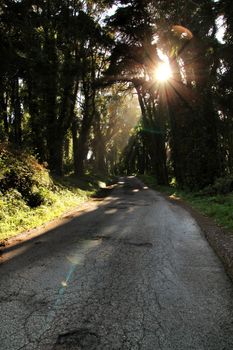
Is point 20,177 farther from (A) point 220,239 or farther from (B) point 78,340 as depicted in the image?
(B) point 78,340

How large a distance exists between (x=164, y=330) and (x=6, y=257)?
4436mm

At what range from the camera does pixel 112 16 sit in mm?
25953

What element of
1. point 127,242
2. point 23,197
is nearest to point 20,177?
point 23,197

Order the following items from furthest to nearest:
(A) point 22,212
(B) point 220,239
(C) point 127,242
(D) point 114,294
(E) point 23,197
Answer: (E) point 23,197, (A) point 22,212, (B) point 220,239, (C) point 127,242, (D) point 114,294

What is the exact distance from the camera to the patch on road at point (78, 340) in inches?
160

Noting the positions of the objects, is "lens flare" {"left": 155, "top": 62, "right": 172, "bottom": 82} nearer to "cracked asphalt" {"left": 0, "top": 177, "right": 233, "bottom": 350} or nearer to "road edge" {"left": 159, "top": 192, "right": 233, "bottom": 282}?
"road edge" {"left": 159, "top": 192, "right": 233, "bottom": 282}

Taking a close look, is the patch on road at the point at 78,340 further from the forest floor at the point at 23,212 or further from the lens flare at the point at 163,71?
the lens flare at the point at 163,71

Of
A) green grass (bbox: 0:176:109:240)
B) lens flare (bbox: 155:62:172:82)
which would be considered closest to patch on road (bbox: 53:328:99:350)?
green grass (bbox: 0:176:109:240)

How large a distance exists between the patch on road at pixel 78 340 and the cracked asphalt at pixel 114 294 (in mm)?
11

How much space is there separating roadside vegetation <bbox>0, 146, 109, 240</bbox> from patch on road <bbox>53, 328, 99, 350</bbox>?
582 centimetres

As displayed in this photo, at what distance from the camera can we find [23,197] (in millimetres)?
13891

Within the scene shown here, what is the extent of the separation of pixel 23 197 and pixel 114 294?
908 centimetres

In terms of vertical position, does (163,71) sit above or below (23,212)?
above

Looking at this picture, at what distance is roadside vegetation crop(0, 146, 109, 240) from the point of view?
11336 millimetres
